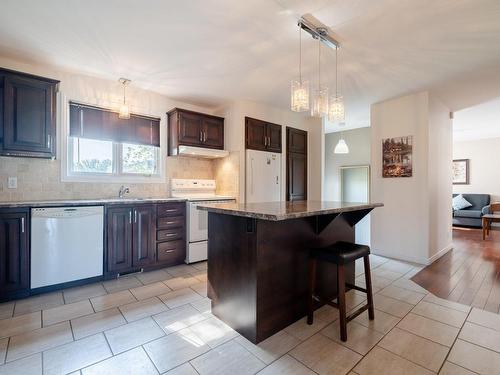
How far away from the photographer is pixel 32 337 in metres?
1.93

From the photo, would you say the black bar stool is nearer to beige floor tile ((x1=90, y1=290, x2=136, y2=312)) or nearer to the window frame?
beige floor tile ((x1=90, y1=290, x2=136, y2=312))

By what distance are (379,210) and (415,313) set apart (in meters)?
2.18

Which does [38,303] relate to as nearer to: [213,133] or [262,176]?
[213,133]

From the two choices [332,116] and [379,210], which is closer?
[332,116]

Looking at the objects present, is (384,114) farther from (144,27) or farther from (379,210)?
(144,27)

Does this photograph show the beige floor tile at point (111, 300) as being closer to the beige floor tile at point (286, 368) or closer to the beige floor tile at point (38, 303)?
the beige floor tile at point (38, 303)

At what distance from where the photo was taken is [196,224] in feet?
12.2

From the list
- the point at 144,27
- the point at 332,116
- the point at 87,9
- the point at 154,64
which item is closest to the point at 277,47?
the point at 332,116

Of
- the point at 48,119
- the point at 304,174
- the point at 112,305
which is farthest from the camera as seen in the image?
the point at 304,174

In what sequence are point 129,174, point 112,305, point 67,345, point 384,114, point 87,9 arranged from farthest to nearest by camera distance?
point 384,114
point 129,174
point 112,305
point 87,9
point 67,345

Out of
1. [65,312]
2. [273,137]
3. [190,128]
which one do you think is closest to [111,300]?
[65,312]

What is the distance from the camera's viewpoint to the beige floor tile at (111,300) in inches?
A: 95.3

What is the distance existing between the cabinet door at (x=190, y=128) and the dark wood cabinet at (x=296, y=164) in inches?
67.8

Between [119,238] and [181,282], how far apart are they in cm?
93
